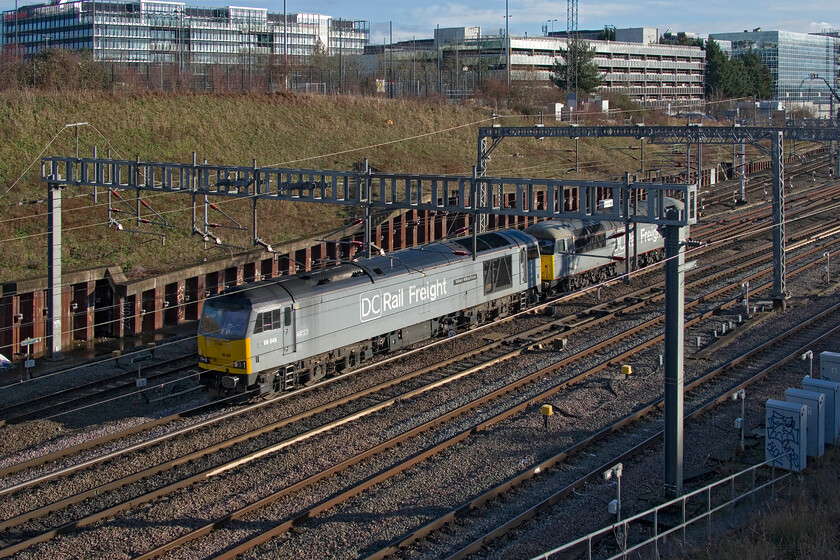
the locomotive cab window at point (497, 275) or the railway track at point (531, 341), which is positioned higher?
the locomotive cab window at point (497, 275)

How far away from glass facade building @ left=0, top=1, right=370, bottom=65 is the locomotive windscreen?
61865 mm

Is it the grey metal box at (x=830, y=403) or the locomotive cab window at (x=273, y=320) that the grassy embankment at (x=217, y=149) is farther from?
the grey metal box at (x=830, y=403)

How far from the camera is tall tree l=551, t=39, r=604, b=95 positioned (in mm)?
62844

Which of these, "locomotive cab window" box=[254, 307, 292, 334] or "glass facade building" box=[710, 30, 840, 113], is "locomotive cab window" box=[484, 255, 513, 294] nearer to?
"locomotive cab window" box=[254, 307, 292, 334]

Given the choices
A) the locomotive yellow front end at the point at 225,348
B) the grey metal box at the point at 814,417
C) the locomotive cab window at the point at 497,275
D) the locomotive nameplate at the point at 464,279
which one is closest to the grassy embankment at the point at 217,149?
the locomotive yellow front end at the point at 225,348

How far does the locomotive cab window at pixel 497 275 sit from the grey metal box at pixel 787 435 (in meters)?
9.91

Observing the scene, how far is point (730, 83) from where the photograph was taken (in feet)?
290

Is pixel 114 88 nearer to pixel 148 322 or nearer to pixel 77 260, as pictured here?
pixel 77 260

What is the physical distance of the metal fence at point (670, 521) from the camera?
35.1 ft

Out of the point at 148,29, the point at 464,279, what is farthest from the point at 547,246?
the point at 148,29

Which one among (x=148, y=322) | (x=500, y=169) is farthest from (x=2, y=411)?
(x=500, y=169)

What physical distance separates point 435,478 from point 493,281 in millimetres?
10257

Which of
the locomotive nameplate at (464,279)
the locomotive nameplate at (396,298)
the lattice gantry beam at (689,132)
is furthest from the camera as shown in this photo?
the lattice gantry beam at (689,132)

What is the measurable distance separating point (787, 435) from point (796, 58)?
123309 millimetres
